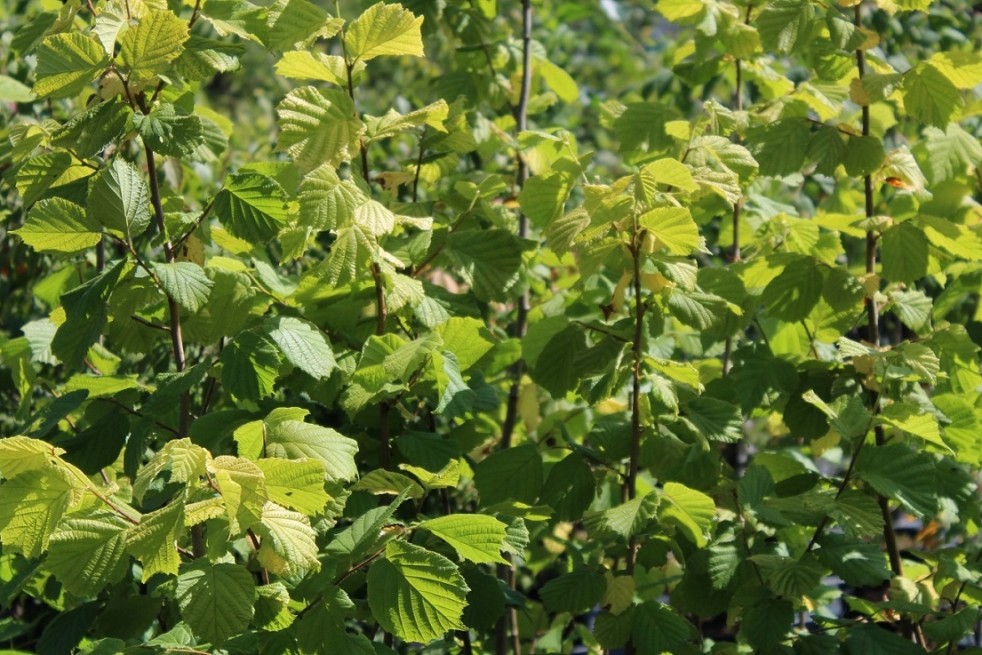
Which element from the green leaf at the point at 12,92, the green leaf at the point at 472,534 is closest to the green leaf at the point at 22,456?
the green leaf at the point at 472,534

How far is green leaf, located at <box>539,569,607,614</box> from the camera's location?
6.25ft

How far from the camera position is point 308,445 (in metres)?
1.55

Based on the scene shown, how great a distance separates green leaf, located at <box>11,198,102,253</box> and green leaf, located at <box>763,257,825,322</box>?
42.2 inches

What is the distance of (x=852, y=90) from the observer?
203 centimetres

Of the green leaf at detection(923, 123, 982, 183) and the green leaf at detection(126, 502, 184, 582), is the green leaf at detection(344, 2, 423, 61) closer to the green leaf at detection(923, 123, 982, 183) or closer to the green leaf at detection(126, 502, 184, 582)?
the green leaf at detection(126, 502, 184, 582)

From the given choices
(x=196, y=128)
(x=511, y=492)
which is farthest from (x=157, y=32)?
A: (x=511, y=492)

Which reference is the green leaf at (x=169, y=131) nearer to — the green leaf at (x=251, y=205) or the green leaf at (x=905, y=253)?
the green leaf at (x=251, y=205)

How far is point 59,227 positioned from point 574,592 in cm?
92

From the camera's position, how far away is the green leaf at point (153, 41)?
1.57 meters

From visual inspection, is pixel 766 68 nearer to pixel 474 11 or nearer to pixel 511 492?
pixel 474 11

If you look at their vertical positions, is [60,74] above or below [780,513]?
above

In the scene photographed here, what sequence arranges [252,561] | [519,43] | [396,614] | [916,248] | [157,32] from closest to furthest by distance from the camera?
1. [396,614]
2. [157,32]
3. [252,561]
4. [916,248]
5. [519,43]

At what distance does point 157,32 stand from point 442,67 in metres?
3.60

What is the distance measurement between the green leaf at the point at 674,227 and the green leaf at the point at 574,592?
1.85ft
